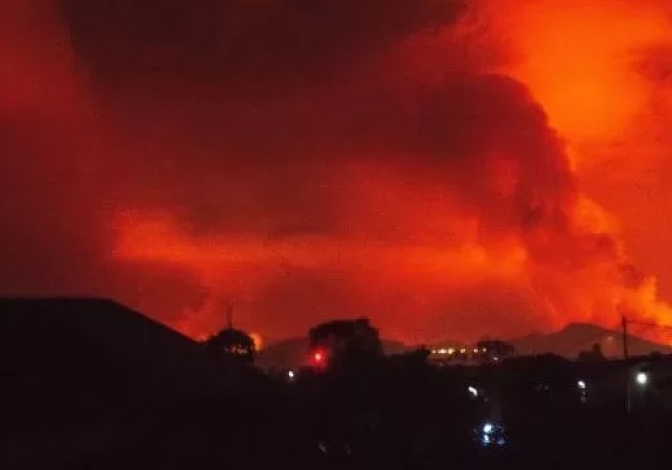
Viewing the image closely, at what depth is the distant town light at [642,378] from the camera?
45.3 metres

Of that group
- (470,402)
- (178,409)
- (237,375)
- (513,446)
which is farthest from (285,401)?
(513,446)

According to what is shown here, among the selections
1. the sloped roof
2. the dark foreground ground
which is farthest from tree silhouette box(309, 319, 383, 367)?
the sloped roof

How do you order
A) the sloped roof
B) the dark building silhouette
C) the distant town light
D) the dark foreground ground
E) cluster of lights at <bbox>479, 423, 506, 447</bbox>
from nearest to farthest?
the dark building silhouette
the dark foreground ground
the sloped roof
cluster of lights at <bbox>479, 423, 506, 447</bbox>
the distant town light

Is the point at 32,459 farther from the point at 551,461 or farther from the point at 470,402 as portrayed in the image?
the point at 551,461

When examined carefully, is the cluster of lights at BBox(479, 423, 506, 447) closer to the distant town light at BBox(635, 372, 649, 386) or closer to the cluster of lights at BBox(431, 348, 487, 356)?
the distant town light at BBox(635, 372, 649, 386)

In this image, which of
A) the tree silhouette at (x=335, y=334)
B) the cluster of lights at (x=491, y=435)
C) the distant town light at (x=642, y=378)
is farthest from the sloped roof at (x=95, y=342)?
the distant town light at (x=642, y=378)

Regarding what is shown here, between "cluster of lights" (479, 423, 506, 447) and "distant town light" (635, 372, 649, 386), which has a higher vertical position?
Result: "distant town light" (635, 372, 649, 386)

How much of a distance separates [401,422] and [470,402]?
3366 mm

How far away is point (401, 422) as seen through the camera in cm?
2148

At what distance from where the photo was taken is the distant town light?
149ft

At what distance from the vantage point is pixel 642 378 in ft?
149

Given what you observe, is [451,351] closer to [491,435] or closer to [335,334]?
[335,334]

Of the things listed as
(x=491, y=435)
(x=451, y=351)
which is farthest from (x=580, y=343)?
(x=491, y=435)

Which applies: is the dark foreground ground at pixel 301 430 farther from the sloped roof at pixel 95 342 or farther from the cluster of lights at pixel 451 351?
the cluster of lights at pixel 451 351
